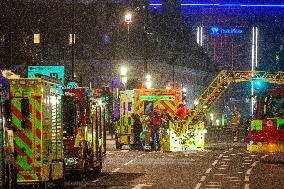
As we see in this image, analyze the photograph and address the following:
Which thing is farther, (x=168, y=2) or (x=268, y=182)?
(x=168, y=2)

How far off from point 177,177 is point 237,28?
97663 millimetres

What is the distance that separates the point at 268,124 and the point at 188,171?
6694 mm

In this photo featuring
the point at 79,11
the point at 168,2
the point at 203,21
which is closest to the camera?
the point at 79,11

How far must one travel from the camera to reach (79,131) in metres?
25.3

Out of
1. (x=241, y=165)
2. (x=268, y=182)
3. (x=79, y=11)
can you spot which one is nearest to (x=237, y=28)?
(x=79, y=11)

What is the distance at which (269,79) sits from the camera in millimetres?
44188

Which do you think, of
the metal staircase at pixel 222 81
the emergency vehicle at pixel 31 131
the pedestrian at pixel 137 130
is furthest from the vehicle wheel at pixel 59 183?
the pedestrian at pixel 137 130

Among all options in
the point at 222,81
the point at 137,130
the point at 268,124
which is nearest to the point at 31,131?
the point at 268,124

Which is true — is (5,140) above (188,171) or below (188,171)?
above

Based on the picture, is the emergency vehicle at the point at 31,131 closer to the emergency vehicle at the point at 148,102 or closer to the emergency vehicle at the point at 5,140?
the emergency vehicle at the point at 5,140

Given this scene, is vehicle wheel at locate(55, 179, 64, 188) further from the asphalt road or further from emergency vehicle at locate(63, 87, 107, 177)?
emergency vehicle at locate(63, 87, 107, 177)

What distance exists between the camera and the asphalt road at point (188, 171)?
23656 mm

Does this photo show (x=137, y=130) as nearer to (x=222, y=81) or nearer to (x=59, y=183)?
(x=222, y=81)

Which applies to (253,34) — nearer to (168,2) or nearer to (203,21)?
(203,21)
